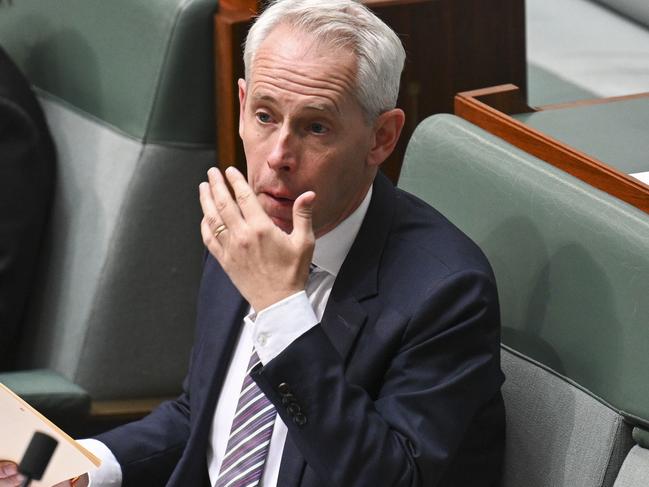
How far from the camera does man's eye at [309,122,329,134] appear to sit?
1.23 m

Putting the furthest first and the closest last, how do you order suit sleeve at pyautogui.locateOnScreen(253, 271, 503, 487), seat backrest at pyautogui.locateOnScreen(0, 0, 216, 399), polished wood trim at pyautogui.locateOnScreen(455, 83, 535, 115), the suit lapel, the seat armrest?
seat backrest at pyautogui.locateOnScreen(0, 0, 216, 399)
the seat armrest
polished wood trim at pyautogui.locateOnScreen(455, 83, 535, 115)
the suit lapel
suit sleeve at pyautogui.locateOnScreen(253, 271, 503, 487)

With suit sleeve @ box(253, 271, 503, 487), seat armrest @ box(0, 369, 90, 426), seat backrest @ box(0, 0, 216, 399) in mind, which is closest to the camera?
suit sleeve @ box(253, 271, 503, 487)

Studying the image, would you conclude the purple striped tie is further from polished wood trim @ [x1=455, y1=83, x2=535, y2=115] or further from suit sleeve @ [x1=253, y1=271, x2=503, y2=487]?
polished wood trim @ [x1=455, y1=83, x2=535, y2=115]

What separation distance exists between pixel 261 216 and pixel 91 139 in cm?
81

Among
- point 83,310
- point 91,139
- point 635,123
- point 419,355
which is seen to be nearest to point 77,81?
point 91,139

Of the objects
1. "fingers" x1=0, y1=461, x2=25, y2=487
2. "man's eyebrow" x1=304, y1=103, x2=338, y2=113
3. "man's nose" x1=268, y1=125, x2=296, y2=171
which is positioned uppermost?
"man's eyebrow" x1=304, y1=103, x2=338, y2=113

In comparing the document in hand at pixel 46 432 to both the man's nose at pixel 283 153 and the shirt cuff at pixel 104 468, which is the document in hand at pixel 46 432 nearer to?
the shirt cuff at pixel 104 468

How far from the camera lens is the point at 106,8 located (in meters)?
1.91

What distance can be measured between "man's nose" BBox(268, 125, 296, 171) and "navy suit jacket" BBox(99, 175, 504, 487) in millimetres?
116

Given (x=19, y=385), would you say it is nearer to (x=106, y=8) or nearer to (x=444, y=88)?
(x=106, y=8)

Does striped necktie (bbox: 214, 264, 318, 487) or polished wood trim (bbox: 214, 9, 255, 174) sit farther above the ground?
polished wood trim (bbox: 214, 9, 255, 174)

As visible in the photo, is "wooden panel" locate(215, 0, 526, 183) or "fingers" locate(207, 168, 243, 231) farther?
"wooden panel" locate(215, 0, 526, 183)

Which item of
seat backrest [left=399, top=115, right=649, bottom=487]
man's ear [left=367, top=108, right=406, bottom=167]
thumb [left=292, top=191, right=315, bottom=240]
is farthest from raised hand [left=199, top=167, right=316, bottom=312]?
seat backrest [left=399, top=115, right=649, bottom=487]

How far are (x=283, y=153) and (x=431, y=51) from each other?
67 cm
